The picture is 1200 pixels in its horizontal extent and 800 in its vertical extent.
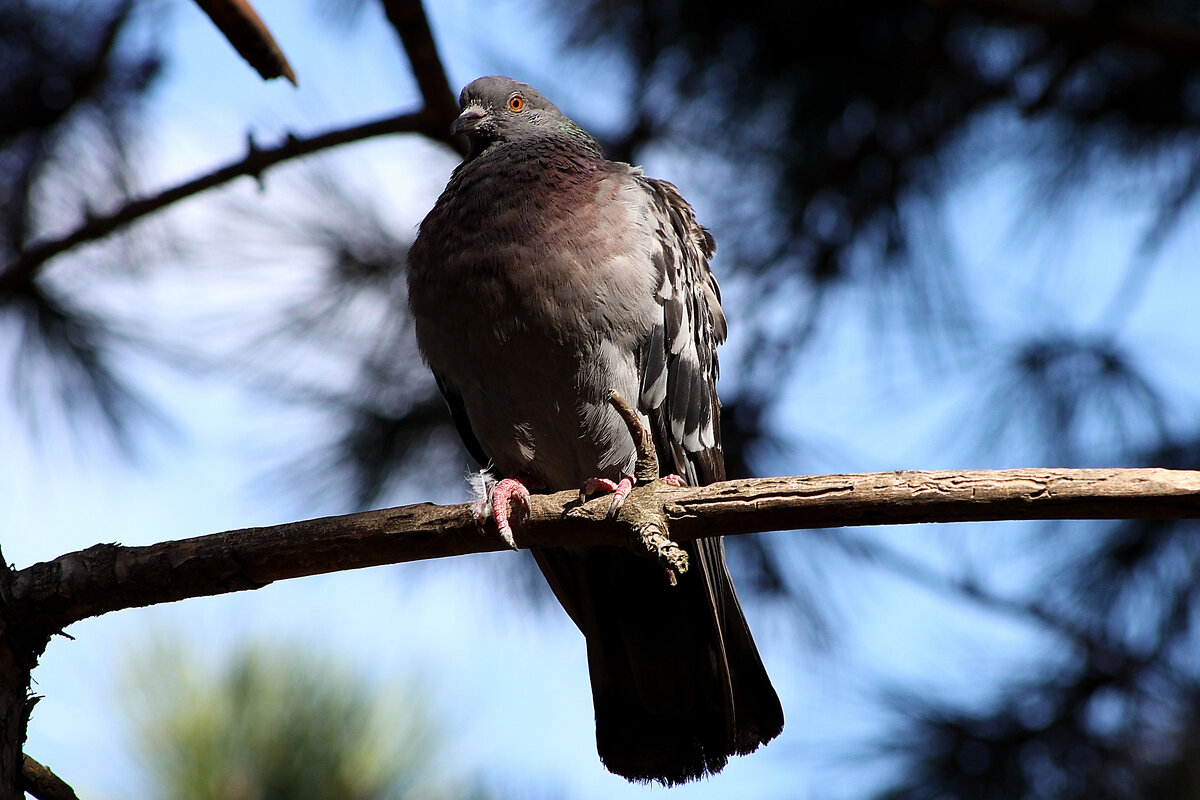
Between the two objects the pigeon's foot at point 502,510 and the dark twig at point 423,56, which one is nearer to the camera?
the pigeon's foot at point 502,510

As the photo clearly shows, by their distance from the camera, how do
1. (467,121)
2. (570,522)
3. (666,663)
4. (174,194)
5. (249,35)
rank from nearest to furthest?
(570,522), (666,663), (249,35), (467,121), (174,194)

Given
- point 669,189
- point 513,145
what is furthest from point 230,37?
point 669,189

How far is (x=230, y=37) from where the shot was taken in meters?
3.80

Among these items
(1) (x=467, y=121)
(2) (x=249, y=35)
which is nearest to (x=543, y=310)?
(1) (x=467, y=121)

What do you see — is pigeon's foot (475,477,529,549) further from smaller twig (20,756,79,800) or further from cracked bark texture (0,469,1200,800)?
smaller twig (20,756,79,800)

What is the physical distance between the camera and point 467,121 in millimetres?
4320

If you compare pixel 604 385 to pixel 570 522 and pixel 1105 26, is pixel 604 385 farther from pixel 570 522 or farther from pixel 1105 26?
pixel 1105 26

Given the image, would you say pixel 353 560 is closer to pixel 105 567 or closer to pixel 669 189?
pixel 105 567

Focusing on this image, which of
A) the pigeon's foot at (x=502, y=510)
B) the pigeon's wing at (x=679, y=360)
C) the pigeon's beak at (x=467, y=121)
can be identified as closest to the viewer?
the pigeon's foot at (x=502, y=510)

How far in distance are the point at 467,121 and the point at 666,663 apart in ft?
7.59

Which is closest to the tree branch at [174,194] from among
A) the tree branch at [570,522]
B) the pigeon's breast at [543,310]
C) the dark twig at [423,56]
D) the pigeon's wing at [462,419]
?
the dark twig at [423,56]

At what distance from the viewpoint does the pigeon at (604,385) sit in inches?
136

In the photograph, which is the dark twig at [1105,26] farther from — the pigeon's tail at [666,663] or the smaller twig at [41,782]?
the smaller twig at [41,782]

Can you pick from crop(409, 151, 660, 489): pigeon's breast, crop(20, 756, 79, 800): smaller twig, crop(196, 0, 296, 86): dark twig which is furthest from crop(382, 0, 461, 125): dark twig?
crop(20, 756, 79, 800): smaller twig
